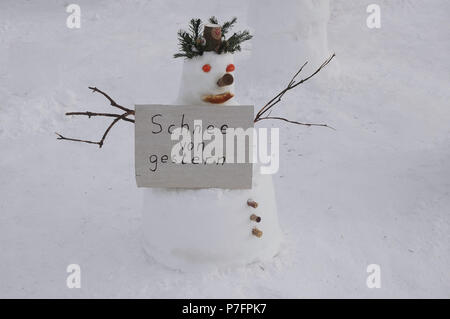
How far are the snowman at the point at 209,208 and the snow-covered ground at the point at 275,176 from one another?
10cm

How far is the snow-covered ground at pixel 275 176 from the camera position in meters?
2.93

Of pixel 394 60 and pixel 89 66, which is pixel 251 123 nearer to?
pixel 89 66

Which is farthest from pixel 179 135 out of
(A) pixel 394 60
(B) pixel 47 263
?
(A) pixel 394 60

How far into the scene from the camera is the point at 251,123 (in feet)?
8.82

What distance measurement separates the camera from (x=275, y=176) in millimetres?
3900

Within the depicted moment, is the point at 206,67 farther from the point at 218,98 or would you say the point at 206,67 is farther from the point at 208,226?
the point at 208,226

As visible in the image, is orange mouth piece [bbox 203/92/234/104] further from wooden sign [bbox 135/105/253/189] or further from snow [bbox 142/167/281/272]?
snow [bbox 142/167/281/272]

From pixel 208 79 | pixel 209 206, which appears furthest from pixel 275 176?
pixel 208 79

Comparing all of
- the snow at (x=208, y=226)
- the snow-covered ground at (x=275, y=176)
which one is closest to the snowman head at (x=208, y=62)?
the snow at (x=208, y=226)

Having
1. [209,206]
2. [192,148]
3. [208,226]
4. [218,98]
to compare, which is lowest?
[208,226]

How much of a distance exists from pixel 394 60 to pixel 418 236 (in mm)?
2948

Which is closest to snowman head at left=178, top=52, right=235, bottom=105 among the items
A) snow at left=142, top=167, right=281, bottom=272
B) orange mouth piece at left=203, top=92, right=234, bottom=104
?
orange mouth piece at left=203, top=92, right=234, bottom=104

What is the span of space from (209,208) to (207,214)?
31 millimetres

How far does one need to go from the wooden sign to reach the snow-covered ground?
507 millimetres
